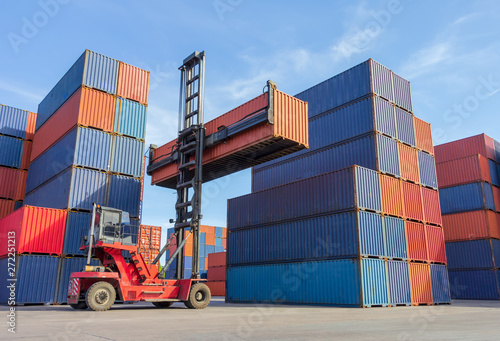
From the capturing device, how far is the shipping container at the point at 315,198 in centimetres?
1931

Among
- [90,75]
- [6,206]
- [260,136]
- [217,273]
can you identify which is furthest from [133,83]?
[217,273]

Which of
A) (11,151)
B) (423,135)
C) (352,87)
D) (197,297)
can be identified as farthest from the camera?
(11,151)

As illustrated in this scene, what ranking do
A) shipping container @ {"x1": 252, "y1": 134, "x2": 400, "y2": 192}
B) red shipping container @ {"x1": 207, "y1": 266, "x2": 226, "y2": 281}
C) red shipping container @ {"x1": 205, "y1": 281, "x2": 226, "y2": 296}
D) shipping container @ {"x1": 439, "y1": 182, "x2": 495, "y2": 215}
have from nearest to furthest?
shipping container @ {"x1": 252, "y1": 134, "x2": 400, "y2": 192}
shipping container @ {"x1": 439, "y1": 182, "x2": 495, "y2": 215}
red shipping container @ {"x1": 207, "y1": 266, "x2": 226, "y2": 281}
red shipping container @ {"x1": 205, "y1": 281, "x2": 226, "y2": 296}

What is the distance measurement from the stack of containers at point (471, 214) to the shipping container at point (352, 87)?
570 inches

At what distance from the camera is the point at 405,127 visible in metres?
24.2

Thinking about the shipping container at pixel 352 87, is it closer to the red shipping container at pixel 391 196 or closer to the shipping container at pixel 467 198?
the red shipping container at pixel 391 196

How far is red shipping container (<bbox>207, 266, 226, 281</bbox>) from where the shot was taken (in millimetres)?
43844

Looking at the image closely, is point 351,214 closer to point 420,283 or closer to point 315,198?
point 315,198

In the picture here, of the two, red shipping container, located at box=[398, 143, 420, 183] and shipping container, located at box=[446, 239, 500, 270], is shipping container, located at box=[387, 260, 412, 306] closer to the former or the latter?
red shipping container, located at box=[398, 143, 420, 183]

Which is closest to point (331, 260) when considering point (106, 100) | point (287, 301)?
point (287, 301)

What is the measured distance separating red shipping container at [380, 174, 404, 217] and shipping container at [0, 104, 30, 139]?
25.0 m

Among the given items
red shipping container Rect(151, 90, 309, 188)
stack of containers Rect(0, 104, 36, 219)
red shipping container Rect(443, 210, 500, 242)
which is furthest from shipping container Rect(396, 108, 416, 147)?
stack of containers Rect(0, 104, 36, 219)

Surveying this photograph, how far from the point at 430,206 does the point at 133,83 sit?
1934cm

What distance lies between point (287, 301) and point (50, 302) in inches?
462
